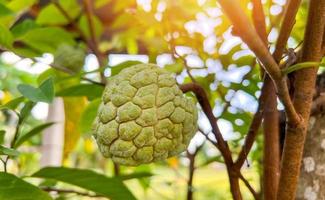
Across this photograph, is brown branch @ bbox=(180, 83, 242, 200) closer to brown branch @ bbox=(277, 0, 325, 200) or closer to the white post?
brown branch @ bbox=(277, 0, 325, 200)

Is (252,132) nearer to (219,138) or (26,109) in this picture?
(219,138)

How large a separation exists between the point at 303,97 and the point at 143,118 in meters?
0.22

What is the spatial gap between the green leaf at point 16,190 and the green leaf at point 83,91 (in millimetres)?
Answer: 327

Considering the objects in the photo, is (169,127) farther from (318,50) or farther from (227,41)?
(227,41)

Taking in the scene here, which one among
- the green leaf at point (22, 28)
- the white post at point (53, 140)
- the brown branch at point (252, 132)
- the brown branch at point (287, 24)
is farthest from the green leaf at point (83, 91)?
the white post at point (53, 140)

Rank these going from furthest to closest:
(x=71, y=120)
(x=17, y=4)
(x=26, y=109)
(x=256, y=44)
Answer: (x=71, y=120), (x=17, y=4), (x=26, y=109), (x=256, y=44)

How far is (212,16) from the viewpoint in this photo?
169cm

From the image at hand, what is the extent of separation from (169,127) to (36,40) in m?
0.89

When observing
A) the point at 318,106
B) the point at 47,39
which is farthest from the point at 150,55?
the point at 318,106

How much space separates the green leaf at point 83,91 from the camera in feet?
3.80

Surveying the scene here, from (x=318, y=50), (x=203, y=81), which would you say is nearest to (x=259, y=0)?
(x=318, y=50)

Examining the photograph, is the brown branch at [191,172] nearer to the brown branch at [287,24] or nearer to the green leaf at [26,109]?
the green leaf at [26,109]

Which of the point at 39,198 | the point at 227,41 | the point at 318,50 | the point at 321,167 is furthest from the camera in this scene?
the point at 227,41

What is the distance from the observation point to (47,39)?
1613 mm
